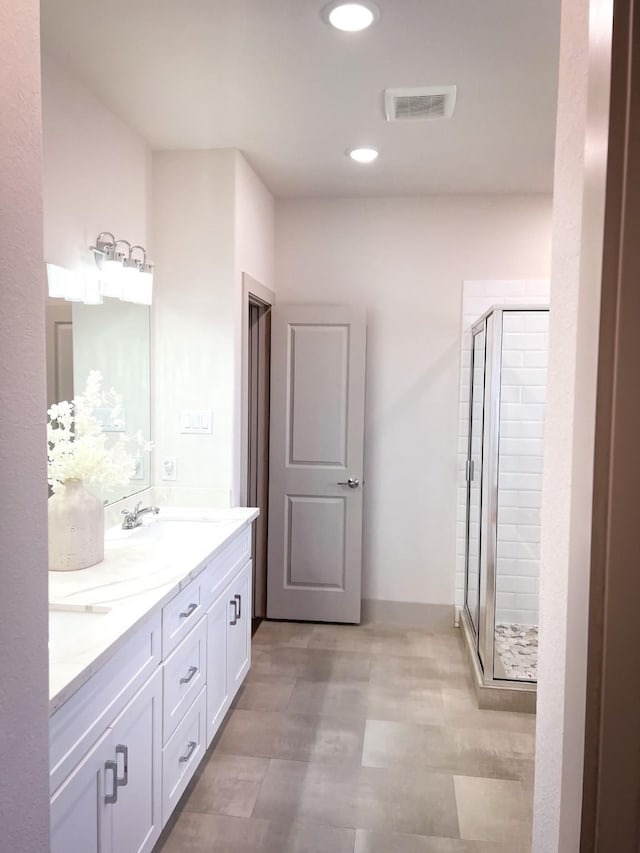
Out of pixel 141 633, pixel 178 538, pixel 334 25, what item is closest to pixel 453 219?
pixel 334 25

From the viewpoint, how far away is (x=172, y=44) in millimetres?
2203

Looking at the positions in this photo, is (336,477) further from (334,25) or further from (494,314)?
(334,25)

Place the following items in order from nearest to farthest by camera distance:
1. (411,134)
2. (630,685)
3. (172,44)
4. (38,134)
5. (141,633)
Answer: (630,685)
(38,134)
(141,633)
(172,44)
(411,134)

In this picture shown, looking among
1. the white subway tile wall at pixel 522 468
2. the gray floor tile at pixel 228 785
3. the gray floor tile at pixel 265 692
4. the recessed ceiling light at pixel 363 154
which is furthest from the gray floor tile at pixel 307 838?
the recessed ceiling light at pixel 363 154

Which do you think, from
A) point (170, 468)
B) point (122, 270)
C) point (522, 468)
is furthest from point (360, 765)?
point (122, 270)

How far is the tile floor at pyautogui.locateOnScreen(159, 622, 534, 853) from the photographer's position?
2236 millimetres

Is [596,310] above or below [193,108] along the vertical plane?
below

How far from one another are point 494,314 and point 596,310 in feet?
8.27

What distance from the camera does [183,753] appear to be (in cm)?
226

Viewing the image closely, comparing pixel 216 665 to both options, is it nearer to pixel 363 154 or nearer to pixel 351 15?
pixel 351 15

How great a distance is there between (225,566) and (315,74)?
1932mm

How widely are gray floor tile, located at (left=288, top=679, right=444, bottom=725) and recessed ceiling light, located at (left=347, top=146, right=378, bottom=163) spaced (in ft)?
8.66

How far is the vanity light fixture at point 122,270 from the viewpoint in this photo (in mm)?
2705

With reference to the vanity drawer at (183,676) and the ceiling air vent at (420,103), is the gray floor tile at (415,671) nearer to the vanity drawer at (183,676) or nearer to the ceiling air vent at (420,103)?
the vanity drawer at (183,676)
